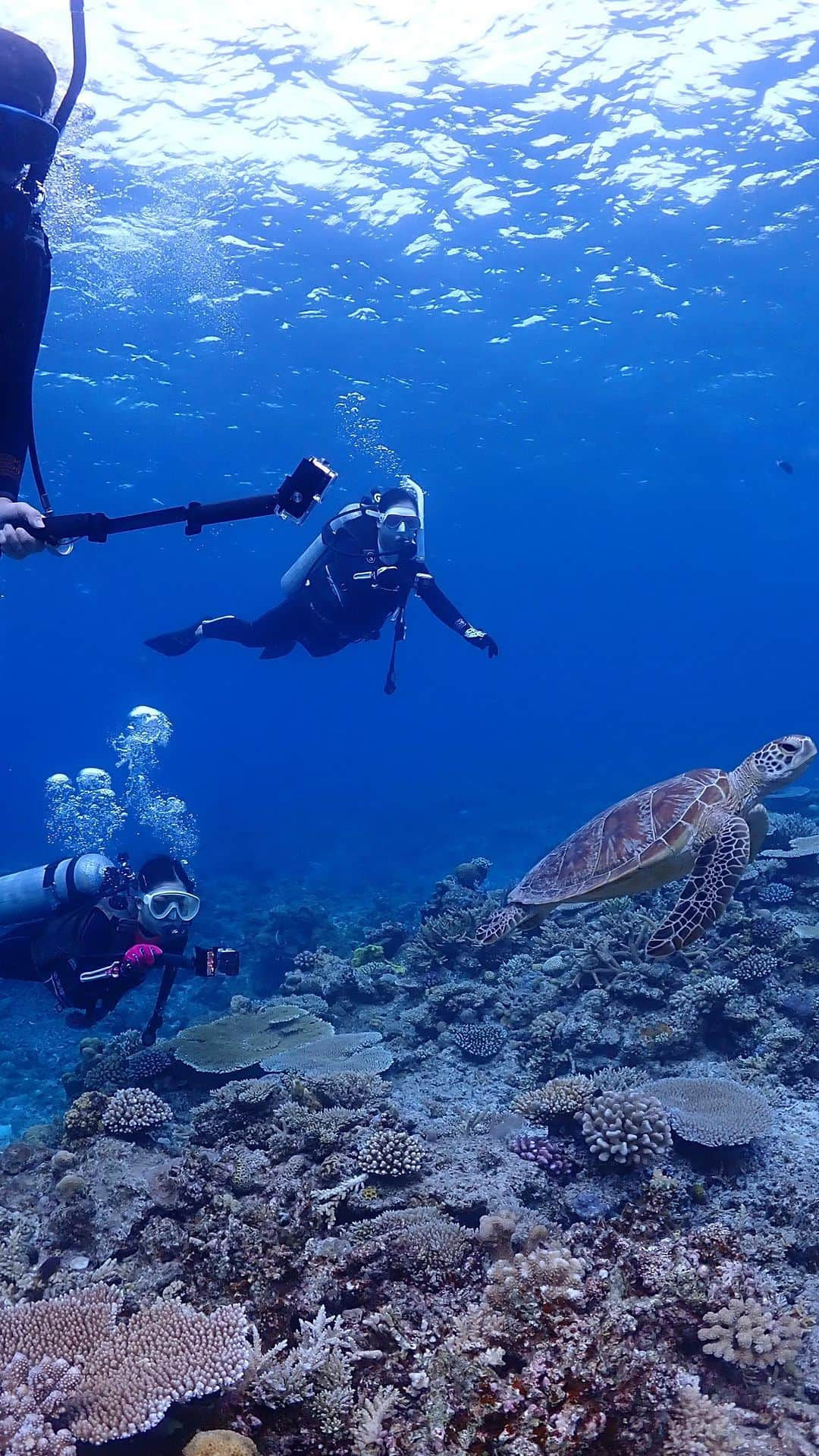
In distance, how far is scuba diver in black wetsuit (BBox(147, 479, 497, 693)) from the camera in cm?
1029

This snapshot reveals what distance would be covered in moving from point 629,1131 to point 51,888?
5316 millimetres

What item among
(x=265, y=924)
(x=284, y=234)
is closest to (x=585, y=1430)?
(x=265, y=924)

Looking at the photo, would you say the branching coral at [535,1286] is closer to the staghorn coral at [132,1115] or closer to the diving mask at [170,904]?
the staghorn coral at [132,1115]

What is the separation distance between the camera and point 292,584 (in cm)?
1179

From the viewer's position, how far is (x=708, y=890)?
5145mm

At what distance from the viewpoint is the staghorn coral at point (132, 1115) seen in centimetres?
557

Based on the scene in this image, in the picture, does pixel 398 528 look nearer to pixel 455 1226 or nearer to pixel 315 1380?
pixel 455 1226

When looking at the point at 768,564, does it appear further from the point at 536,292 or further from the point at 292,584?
the point at 292,584

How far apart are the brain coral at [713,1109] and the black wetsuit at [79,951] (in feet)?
14.0

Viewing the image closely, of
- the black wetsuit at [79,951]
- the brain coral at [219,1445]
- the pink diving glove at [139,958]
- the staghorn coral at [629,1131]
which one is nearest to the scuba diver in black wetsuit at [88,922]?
the black wetsuit at [79,951]

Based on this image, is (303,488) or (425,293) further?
(425,293)

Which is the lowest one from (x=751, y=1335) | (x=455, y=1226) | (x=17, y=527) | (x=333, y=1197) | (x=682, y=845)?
(x=333, y=1197)

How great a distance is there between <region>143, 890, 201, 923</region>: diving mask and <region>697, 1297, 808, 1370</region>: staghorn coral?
15.8 ft

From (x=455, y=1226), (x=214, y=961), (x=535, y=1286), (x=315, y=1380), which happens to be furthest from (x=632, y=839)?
(x=315, y=1380)
